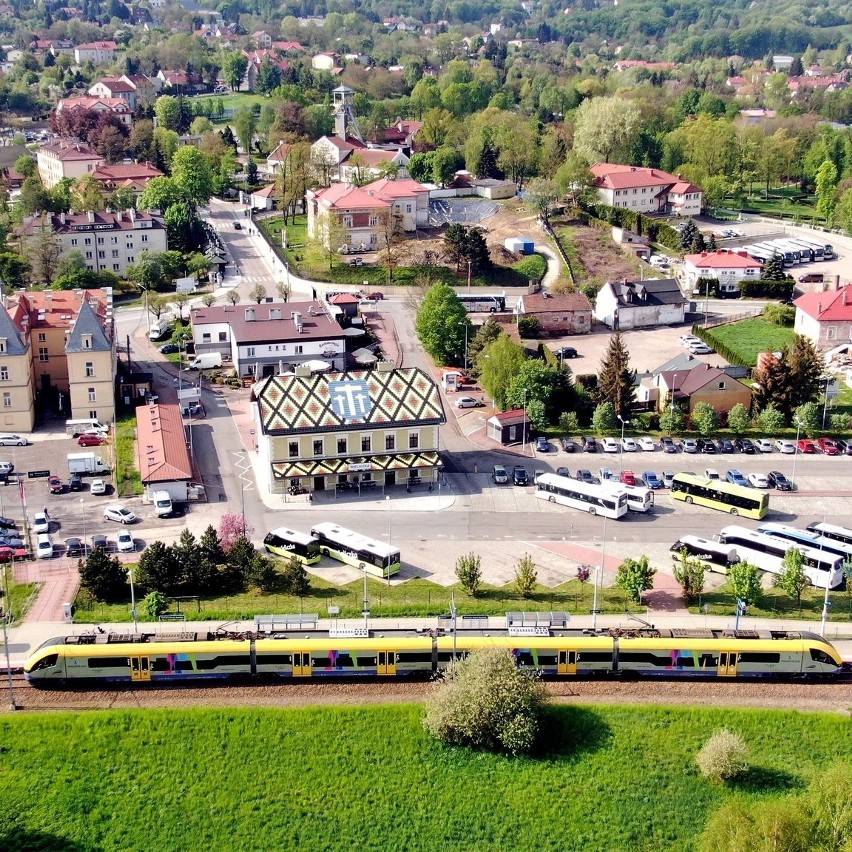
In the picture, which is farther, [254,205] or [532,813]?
[254,205]

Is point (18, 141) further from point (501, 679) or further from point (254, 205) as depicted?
point (501, 679)

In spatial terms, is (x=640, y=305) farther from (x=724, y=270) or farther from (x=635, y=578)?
(x=635, y=578)

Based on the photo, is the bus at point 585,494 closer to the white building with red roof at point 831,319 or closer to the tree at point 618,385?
the tree at point 618,385

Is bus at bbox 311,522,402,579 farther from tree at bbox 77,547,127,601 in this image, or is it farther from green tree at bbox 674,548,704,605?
green tree at bbox 674,548,704,605

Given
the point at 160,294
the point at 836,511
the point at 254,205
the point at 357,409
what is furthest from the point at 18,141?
the point at 836,511

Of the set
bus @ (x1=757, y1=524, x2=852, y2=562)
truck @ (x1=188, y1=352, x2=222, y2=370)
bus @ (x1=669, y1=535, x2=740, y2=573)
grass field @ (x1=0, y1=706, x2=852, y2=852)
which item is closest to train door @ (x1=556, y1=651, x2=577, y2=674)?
grass field @ (x1=0, y1=706, x2=852, y2=852)

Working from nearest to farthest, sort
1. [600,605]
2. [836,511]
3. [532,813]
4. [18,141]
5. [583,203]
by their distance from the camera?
[532,813]
[600,605]
[836,511]
[583,203]
[18,141]

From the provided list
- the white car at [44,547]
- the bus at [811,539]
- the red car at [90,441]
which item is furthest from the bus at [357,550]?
the red car at [90,441]
